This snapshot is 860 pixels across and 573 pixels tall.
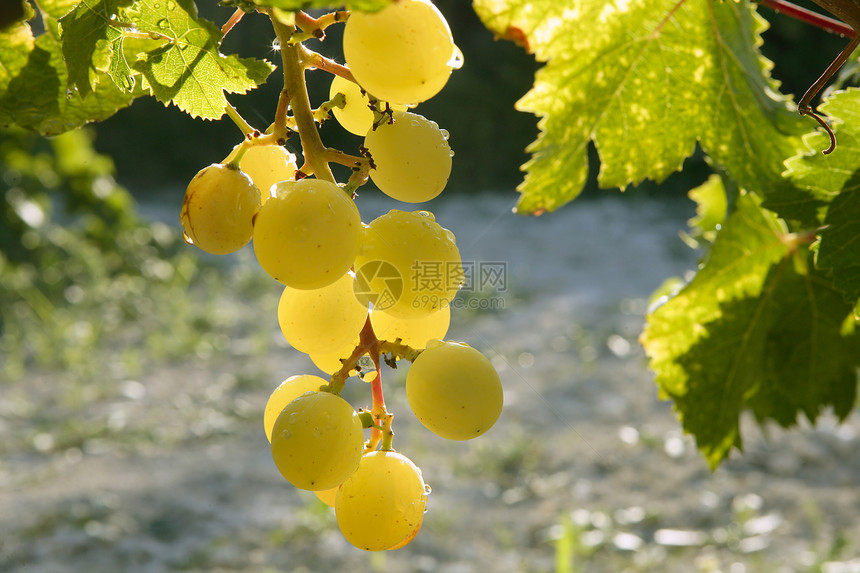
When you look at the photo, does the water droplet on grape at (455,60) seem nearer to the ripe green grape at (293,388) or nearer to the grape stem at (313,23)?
the grape stem at (313,23)

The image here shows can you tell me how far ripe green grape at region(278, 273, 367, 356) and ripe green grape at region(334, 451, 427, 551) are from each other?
0.06 m

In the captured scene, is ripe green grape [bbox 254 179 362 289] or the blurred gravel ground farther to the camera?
the blurred gravel ground

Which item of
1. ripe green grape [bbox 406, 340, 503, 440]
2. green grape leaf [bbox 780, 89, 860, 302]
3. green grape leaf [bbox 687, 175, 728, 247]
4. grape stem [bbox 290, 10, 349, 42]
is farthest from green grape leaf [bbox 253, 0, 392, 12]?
green grape leaf [bbox 687, 175, 728, 247]

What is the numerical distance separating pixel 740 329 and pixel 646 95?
0.25 m

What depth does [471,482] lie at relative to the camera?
5.89 feet

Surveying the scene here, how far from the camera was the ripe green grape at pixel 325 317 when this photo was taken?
1.29ft

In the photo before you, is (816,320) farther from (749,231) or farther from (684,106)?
(684,106)

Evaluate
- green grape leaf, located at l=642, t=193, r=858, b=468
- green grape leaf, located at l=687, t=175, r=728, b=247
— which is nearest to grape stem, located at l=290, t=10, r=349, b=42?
green grape leaf, located at l=642, t=193, r=858, b=468

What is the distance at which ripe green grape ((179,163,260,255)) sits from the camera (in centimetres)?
36

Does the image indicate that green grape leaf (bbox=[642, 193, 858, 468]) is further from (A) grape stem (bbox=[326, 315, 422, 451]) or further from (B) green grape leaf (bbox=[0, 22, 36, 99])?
(B) green grape leaf (bbox=[0, 22, 36, 99])

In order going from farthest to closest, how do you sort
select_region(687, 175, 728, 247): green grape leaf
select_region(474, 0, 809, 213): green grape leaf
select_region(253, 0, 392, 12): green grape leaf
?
1. select_region(687, 175, 728, 247): green grape leaf
2. select_region(474, 0, 809, 213): green grape leaf
3. select_region(253, 0, 392, 12): green grape leaf

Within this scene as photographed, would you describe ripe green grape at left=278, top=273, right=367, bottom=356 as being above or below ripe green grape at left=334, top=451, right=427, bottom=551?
above

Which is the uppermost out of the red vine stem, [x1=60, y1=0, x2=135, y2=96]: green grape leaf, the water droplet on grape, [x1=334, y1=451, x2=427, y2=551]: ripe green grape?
the red vine stem

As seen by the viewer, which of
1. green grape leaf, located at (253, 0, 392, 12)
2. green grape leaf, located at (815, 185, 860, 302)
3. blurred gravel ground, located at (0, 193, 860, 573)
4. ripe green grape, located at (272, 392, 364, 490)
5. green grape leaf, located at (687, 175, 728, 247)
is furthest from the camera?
blurred gravel ground, located at (0, 193, 860, 573)
